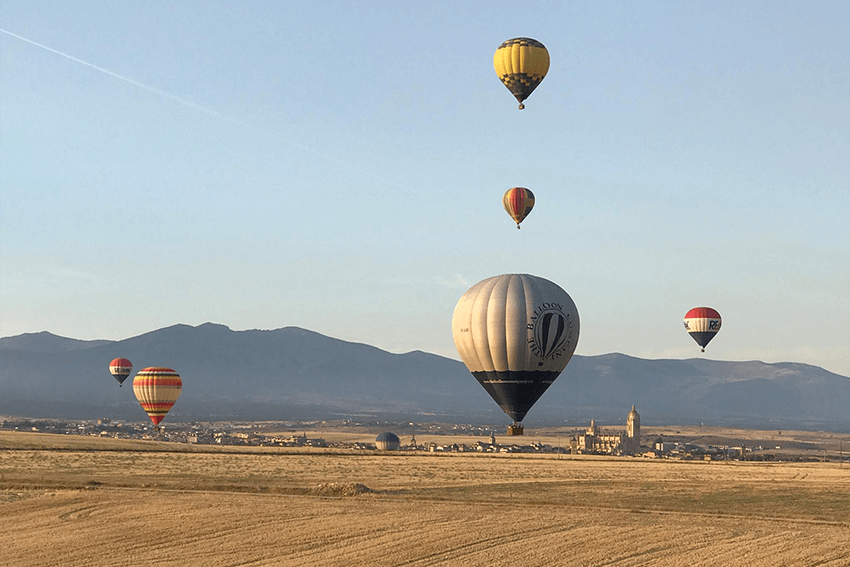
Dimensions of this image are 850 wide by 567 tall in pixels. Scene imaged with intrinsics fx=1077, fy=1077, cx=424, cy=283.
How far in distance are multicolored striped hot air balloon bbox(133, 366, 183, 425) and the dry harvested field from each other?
36.6 ft

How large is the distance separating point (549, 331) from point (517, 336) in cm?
207

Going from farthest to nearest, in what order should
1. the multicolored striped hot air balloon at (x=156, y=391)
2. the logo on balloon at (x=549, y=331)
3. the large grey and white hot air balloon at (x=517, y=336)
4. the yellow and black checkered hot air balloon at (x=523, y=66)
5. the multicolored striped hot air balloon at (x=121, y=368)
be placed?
the multicolored striped hot air balloon at (x=121, y=368), the multicolored striped hot air balloon at (x=156, y=391), the yellow and black checkered hot air balloon at (x=523, y=66), the logo on balloon at (x=549, y=331), the large grey and white hot air balloon at (x=517, y=336)

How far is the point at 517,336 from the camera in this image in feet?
204

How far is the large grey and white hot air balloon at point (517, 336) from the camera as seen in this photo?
2447 inches

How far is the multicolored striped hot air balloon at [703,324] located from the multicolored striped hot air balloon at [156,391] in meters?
51.0

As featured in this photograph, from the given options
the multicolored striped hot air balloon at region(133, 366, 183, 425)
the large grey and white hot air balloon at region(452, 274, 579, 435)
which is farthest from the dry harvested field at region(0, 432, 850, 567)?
the multicolored striped hot air balloon at region(133, 366, 183, 425)

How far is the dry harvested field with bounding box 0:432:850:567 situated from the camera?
41344 mm

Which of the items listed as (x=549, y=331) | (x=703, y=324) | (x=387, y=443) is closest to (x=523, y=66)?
(x=549, y=331)

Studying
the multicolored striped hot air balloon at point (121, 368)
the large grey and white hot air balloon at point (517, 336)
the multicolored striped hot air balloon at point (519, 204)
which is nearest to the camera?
the large grey and white hot air balloon at point (517, 336)

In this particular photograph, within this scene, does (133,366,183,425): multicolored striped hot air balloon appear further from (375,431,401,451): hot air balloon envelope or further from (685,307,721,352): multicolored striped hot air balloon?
(375,431,401,451): hot air balloon envelope

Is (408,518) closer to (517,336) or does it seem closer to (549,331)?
(517,336)

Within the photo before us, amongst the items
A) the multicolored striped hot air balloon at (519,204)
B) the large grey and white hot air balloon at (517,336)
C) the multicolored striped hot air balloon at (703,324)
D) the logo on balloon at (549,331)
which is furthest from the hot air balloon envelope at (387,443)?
the logo on balloon at (549,331)

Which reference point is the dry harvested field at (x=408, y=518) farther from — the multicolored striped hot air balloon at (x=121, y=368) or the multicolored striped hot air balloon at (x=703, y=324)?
the multicolored striped hot air balloon at (x=121, y=368)

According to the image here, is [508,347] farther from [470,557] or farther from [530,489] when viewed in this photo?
[470,557]
